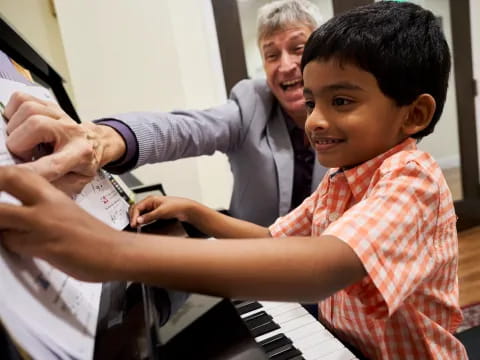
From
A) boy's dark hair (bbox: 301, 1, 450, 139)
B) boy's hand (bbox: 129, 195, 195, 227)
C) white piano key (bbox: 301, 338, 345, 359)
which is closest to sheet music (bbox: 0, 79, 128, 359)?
boy's hand (bbox: 129, 195, 195, 227)

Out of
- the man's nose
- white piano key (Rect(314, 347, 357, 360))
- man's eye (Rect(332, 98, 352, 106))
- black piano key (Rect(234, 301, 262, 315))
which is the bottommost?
black piano key (Rect(234, 301, 262, 315))

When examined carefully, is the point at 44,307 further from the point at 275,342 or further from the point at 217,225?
the point at 217,225

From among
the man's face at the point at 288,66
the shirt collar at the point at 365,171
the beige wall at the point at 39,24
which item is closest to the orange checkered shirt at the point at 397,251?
the shirt collar at the point at 365,171

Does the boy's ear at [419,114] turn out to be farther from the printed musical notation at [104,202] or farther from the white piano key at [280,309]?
the printed musical notation at [104,202]

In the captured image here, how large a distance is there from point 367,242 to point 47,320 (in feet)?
1.04

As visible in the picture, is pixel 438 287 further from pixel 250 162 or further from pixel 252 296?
pixel 250 162

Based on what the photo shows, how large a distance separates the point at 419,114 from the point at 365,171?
0.46ft

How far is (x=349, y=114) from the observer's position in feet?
1.78

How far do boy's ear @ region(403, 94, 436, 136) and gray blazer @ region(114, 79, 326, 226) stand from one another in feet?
1.57

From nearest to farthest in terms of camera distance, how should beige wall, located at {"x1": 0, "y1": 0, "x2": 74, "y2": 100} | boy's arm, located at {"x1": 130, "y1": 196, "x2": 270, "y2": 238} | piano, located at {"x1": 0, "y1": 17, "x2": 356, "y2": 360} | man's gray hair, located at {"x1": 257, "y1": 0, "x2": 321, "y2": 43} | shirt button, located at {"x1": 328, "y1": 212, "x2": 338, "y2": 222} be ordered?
piano, located at {"x1": 0, "y1": 17, "x2": 356, "y2": 360} → shirt button, located at {"x1": 328, "y1": 212, "x2": 338, "y2": 222} → boy's arm, located at {"x1": 130, "y1": 196, "x2": 270, "y2": 238} → man's gray hair, located at {"x1": 257, "y1": 0, "x2": 321, "y2": 43} → beige wall, located at {"x1": 0, "y1": 0, "x2": 74, "y2": 100}

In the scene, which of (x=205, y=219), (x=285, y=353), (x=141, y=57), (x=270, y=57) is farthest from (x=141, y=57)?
(x=285, y=353)

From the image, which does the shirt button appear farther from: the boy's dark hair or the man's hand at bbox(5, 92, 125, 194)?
the man's hand at bbox(5, 92, 125, 194)

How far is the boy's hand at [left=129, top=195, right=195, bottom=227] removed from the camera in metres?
0.67

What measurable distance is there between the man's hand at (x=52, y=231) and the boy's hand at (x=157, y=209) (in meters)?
0.37
